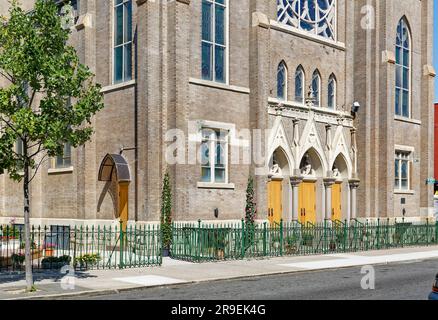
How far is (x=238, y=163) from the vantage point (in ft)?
87.0

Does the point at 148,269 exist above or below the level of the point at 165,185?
below

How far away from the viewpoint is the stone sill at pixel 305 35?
28697mm

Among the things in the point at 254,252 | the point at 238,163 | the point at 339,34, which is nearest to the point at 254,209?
the point at 238,163

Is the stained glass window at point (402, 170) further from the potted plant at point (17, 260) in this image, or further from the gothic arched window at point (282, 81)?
the potted plant at point (17, 260)

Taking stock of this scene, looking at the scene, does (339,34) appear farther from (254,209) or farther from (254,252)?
(254,252)

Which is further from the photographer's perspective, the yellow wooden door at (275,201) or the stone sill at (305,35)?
the stone sill at (305,35)

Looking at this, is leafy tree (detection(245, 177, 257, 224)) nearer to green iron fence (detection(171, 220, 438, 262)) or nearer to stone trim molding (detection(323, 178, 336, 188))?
green iron fence (detection(171, 220, 438, 262))

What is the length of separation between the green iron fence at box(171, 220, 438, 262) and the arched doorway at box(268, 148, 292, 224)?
1.11 meters

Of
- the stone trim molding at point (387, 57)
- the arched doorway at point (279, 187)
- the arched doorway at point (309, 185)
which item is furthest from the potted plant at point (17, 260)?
the stone trim molding at point (387, 57)

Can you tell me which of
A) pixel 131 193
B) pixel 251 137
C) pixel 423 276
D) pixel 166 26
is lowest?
pixel 423 276

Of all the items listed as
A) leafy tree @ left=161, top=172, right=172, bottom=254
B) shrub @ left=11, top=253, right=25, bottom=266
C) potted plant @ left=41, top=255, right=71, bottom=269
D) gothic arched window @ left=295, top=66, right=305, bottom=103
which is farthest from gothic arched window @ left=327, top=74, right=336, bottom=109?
shrub @ left=11, top=253, right=25, bottom=266

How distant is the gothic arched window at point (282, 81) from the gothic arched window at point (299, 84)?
993 millimetres

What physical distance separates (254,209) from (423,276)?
32.2 feet
